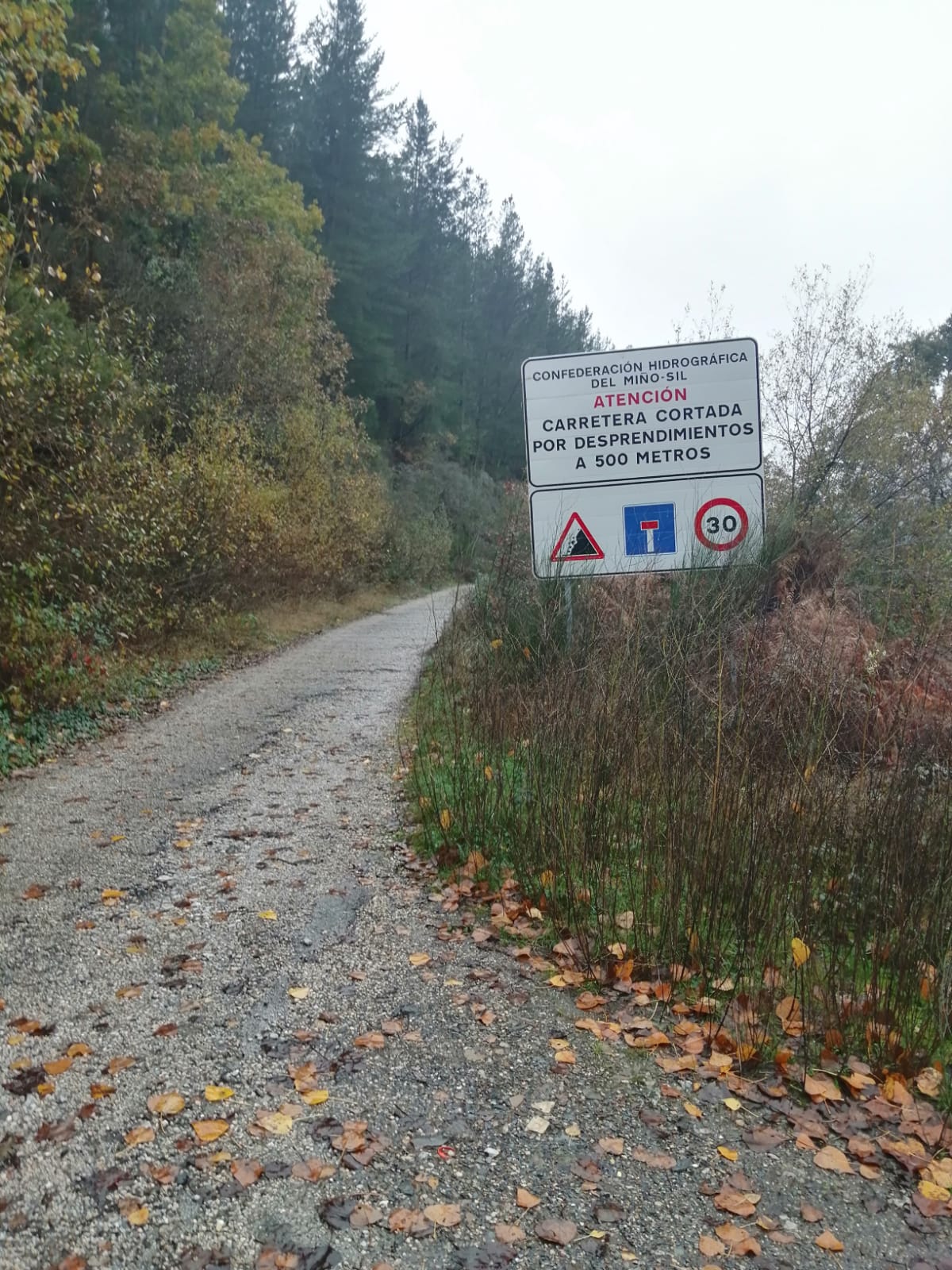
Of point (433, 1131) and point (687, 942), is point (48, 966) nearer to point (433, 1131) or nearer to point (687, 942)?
point (433, 1131)

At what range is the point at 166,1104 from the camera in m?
3.27

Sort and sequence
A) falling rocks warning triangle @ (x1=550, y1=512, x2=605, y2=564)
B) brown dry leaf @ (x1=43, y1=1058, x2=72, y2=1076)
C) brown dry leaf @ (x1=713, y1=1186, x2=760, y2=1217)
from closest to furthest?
brown dry leaf @ (x1=713, y1=1186, x2=760, y2=1217)
brown dry leaf @ (x1=43, y1=1058, x2=72, y2=1076)
falling rocks warning triangle @ (x1=550, y1=512, x2=605, y2=564)

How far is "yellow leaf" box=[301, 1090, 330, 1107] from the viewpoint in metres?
3.31

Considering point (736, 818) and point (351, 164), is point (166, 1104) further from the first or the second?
point (351, 164)

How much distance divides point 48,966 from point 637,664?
3.54 m

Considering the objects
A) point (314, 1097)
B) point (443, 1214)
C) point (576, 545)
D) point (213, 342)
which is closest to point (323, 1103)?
Answer: point (314, 1097)

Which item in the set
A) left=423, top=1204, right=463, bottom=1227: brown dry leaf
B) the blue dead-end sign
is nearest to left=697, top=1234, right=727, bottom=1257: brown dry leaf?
left=423, top=1204, right=463, bottom=1227: brown dry leaf

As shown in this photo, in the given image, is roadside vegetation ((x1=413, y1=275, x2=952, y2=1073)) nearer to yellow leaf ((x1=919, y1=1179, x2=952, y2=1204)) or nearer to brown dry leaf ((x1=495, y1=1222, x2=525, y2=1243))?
yellow leaf ((x1=919, y1=1179, x2=952, y2=1204))

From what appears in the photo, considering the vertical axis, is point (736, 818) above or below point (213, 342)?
below

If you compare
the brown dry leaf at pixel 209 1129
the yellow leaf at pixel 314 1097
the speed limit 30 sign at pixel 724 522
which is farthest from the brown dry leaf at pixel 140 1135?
the speed limit 30 sign at pixel 724 522

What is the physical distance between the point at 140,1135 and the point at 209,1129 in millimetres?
226

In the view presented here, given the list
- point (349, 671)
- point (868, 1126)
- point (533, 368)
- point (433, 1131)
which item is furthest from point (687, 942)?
point (349, 671)

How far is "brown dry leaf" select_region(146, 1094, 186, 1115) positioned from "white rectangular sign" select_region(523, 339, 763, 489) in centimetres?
658

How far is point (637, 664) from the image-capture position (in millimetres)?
5703
